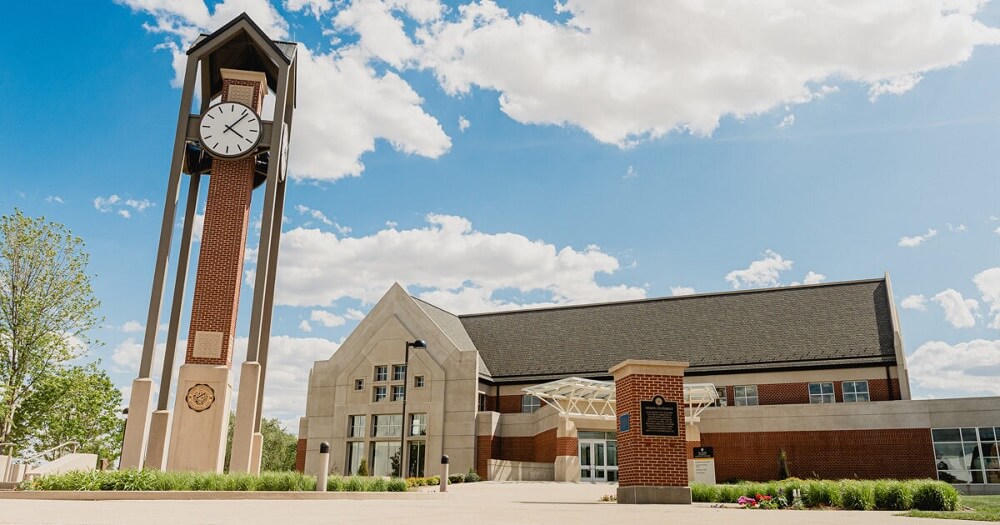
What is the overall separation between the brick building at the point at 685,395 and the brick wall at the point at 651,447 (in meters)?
16.4

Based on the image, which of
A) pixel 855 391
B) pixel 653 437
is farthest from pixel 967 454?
pixel 653 437

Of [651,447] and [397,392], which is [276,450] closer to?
[397,392]

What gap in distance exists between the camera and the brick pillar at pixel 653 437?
16156 millimetres

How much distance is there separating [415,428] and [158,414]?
72.4ft

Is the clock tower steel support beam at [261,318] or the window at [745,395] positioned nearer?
the clock tower steel support beam at [261,318]

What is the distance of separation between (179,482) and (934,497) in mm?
16178

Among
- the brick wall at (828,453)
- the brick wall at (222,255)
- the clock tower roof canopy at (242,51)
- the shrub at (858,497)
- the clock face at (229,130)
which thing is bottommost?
the shrub at (858,497)

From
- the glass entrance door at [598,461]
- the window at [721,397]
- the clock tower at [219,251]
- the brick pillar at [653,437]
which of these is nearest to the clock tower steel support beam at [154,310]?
the clock tower at [219,251]

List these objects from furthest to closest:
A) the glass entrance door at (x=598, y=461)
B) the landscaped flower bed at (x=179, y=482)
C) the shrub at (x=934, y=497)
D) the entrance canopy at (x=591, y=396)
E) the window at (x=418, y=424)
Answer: the window at (x=418, y=424), the glass entrance door at (x=598, y=461), the entrance canopy at (x=591, y=396), the landscaped flower bed at (x=179, y=482), the shrub at (x=934, y=497)

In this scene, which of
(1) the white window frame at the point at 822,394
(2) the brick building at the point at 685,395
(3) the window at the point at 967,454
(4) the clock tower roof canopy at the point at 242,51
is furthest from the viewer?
(1) the white window frame at the point at 822,394

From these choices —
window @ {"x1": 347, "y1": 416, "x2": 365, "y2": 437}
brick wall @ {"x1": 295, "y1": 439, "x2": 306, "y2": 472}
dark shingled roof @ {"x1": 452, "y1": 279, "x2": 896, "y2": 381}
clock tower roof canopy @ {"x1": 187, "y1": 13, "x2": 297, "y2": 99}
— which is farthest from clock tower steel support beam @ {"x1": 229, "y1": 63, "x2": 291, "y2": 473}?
dark shingled roof @ {"x1": 452, "y1": 279, "x2": 896, "y2": 381}

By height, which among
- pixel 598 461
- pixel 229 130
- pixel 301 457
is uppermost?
pixel 229 130

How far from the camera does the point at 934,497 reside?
14.2m

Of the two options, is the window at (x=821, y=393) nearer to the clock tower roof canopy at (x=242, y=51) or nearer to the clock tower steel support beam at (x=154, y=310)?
the clock tower roof canopy at (x=242, y=51)
